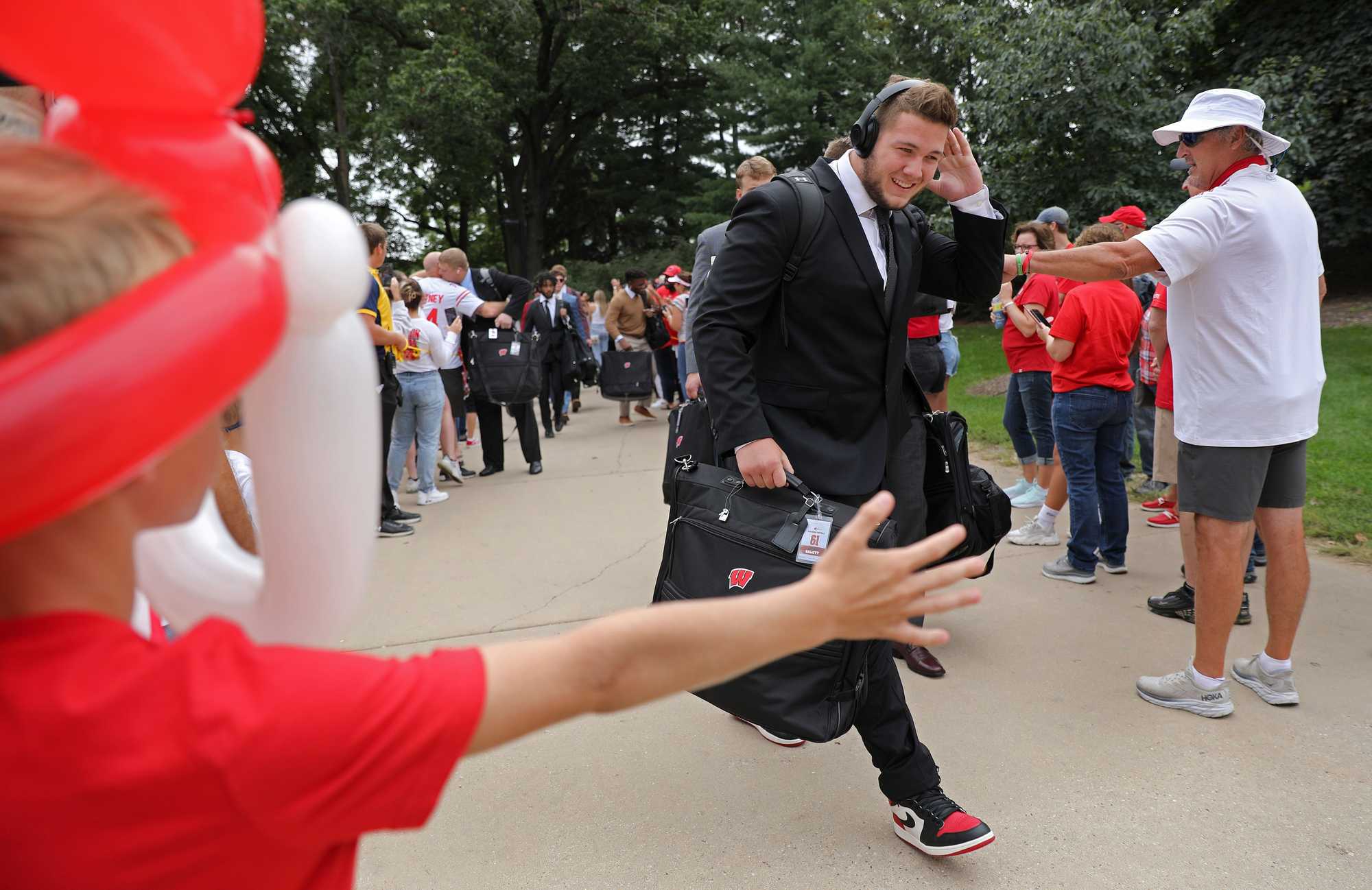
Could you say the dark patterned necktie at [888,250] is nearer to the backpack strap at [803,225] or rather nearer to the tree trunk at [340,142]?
the backpack strap at [803,225]

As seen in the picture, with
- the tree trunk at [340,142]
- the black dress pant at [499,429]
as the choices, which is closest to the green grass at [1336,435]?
the black dress pant at [499,429]

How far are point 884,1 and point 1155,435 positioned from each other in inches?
763

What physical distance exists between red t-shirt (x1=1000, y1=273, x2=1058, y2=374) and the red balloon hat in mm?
5533

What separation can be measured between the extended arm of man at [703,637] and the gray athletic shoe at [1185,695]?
2.89 meters

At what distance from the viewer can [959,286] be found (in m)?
3.04

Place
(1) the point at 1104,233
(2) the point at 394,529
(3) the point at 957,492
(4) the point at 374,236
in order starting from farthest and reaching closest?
(2) the point at 394,529
(4) the point at 374,236
(1) the point at 1104,233
(3) the point at 957,492

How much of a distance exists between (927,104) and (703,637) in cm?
215

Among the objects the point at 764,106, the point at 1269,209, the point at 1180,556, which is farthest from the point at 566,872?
the point at 764,106

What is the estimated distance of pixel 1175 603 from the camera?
4332 millimetres

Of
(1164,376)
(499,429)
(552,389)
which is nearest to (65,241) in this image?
(1164,376)

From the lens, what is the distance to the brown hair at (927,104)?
8.63 feet

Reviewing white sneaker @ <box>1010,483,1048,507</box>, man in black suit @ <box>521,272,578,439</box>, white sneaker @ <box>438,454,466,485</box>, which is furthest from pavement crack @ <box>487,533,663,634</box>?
man in black suit @ <box>521,272,578,439</box>

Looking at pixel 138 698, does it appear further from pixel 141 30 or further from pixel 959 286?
pixel 959 286

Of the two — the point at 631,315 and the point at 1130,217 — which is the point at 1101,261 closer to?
the point at 1130,217
